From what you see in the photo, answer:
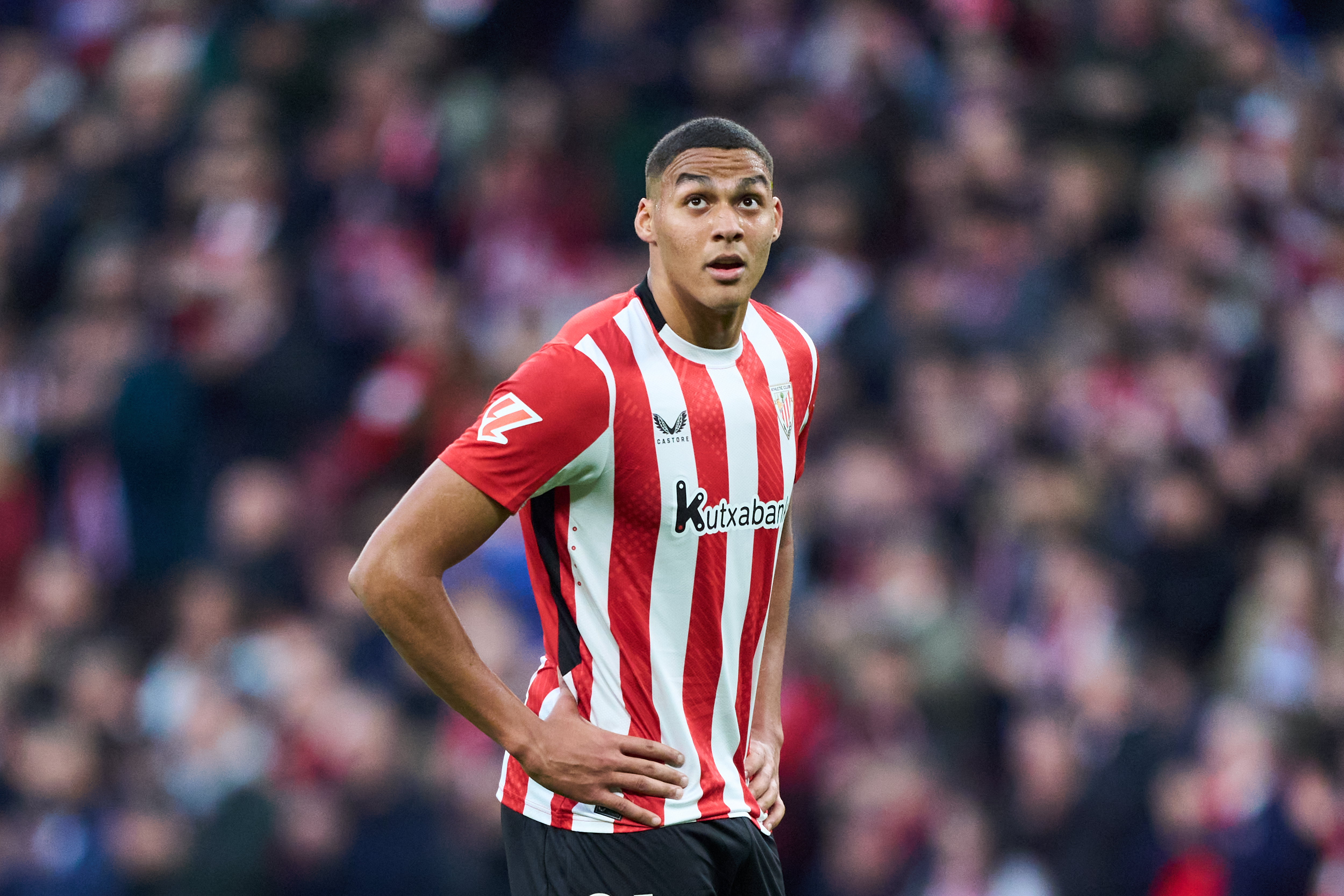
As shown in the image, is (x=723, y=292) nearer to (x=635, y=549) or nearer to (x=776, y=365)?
(x=776, y=365)

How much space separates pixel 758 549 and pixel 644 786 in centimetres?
62

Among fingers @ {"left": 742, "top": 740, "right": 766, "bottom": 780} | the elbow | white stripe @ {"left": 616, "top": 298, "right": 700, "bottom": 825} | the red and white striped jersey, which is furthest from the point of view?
fingers @ {"left": 742, "top": 740, "right": 766, "bottom": 780}

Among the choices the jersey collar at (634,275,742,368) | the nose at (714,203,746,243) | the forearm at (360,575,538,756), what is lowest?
the forearm at (360,575,538,756)

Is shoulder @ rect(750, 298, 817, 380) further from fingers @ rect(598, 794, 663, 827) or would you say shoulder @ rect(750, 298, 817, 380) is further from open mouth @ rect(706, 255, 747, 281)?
fingers @ rect(598, 794, 663, 827)

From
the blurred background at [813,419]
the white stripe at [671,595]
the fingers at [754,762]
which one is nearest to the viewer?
the white stripe at [671,595]

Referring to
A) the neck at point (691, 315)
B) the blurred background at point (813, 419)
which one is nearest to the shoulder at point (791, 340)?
the neck at point (691, 315)

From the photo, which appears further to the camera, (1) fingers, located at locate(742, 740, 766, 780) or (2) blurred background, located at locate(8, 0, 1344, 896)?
(2) blurred background, located at locate(8, 0, 1344, 896)

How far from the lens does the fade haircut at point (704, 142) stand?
373 cm

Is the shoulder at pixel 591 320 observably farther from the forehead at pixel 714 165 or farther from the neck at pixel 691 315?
the forehead at pixel 714 165

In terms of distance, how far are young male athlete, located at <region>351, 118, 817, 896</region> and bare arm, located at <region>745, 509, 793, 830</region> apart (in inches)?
0.6

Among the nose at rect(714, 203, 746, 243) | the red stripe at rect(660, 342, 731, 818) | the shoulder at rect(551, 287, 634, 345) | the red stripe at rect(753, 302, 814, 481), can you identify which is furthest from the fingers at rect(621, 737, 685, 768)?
the nose at rect(714, 203, 746, 243)

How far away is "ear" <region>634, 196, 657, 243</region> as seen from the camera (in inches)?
150

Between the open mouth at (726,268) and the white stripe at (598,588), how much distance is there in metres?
0.31

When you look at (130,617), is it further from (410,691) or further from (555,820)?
(555,820)
